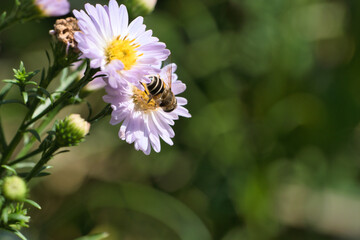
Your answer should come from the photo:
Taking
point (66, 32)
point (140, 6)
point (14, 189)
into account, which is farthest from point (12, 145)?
point (140, 6)

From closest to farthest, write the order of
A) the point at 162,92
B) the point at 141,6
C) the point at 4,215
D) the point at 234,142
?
the point at 4,215 < the point at 162,92 < the point at 141,6 < the point at 234,142

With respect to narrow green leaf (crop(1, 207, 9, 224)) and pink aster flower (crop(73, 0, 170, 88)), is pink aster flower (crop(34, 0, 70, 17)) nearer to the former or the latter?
pink aster flower (crop(73, 0, 170, 88))

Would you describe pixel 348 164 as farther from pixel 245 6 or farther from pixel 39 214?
pixel 39 214

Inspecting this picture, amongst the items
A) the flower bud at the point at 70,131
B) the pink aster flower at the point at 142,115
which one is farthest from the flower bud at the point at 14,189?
the pink aster flower at the point at 142,115

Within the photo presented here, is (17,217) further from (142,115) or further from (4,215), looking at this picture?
(142,115)

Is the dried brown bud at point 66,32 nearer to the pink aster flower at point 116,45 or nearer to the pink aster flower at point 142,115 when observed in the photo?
the pink aster flower at point 116,45

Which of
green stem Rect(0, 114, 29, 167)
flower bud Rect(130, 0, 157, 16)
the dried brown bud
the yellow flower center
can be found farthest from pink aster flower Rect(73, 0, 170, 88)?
green stem Rect(0, 114, 29, 167)
